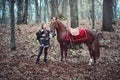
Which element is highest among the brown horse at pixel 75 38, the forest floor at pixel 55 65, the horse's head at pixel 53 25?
the horse's head at pixel 53 25

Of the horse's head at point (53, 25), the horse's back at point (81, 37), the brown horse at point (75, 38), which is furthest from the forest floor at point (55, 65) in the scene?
the horse's head at point (53, 25)

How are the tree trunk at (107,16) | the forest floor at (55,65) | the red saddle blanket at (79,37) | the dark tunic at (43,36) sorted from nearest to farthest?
1. the forest floor at (55,65)
2. the dark tunic at (43,36)
3. the red saddle blanket at (79,37)
4. the tree trunk at (107,16)

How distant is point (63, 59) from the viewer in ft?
45.8

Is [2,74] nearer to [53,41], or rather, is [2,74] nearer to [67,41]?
[67,41]

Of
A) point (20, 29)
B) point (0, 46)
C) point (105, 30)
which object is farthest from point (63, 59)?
point (20, 29)

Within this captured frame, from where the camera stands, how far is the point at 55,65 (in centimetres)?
1284

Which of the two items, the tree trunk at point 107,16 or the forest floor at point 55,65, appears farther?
the tree trunk at point 107,16

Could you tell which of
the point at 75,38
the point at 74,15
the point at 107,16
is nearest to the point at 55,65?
the point at 75,38

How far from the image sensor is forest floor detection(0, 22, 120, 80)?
36.8 feet

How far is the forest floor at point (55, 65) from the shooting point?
11227 millimetres

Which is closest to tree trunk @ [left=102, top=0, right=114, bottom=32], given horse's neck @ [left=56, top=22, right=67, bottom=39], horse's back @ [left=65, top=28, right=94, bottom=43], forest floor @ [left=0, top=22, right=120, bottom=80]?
forest floor @ [left=0, top=22, right=120, bottom=80]

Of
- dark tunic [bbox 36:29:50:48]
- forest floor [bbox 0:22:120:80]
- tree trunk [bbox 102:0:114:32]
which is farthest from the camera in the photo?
tree trunk [bbox 102:0:114:32]

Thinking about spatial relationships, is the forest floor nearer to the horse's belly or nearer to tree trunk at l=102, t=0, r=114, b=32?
the horse's belly

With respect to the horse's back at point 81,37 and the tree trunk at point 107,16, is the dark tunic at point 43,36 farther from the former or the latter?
the tree trunk at point 107,16
